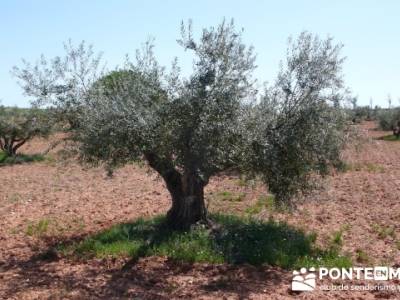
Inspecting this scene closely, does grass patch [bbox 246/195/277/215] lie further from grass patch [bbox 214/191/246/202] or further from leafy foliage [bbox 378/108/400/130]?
leafy foliage [bbox 378/108/400/130]

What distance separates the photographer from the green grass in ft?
30.4

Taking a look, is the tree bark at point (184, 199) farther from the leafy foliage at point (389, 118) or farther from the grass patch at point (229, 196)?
the leafy foliage at point (389, 118)

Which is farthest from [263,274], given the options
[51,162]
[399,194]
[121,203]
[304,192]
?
[51,162]

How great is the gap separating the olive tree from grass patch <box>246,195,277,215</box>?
2781 millimetres

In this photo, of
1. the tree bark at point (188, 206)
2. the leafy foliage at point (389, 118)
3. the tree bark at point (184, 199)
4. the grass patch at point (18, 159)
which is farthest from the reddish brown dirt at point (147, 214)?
the leafy foliage at point (389, 118)

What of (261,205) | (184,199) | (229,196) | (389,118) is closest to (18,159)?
(229,196)

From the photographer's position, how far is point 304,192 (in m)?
10.3

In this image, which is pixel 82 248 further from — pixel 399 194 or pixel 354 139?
pixel 399 194

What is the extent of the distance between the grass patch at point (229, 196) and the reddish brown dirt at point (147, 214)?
130mm

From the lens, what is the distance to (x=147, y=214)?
13156 millimetres

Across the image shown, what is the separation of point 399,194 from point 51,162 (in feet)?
59.3

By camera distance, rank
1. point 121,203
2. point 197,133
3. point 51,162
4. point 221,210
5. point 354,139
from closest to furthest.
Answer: point 197,133 → point 354,139 → point 221,210 → point 121,203 → point 51,162

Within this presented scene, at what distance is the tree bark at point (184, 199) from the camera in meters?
10.6

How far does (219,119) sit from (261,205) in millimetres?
5914
